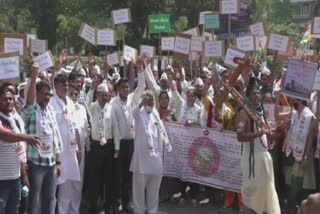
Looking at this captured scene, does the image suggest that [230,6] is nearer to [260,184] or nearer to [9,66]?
[260,184]

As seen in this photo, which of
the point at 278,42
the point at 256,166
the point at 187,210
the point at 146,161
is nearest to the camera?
the point at 256,166

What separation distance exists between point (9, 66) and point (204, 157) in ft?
10.7

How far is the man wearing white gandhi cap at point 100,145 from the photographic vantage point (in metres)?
7.72

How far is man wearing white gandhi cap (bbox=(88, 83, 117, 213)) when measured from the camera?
25.3 feet

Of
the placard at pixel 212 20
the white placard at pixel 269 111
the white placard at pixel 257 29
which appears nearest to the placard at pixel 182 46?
the placard at pixel 212 20

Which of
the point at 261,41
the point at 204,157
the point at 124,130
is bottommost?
the point at 204,157

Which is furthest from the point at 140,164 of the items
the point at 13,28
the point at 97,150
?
the point at 13,28

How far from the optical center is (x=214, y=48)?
35.2 feet

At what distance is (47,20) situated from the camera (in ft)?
151

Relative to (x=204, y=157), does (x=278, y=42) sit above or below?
above

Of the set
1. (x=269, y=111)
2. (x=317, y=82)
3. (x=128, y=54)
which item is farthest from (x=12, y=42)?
(x=317, y=82)

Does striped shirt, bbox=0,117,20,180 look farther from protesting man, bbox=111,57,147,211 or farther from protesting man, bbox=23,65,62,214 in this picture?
protesting man, bbox=111,57,147,211

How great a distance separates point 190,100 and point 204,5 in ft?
128

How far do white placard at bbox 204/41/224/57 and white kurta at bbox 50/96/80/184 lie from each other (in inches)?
158
